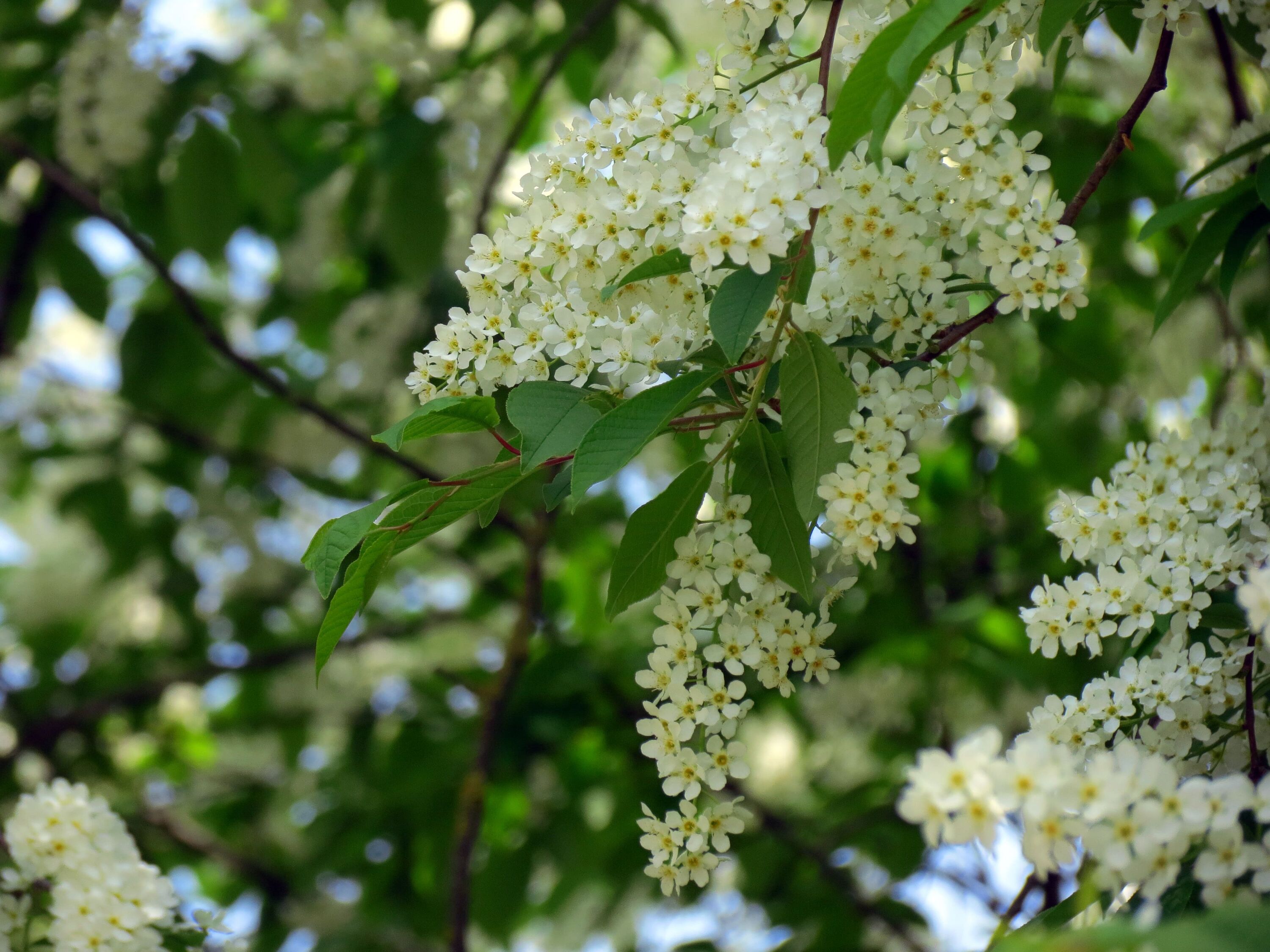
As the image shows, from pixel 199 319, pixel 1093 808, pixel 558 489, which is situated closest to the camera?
pixel 1093 808

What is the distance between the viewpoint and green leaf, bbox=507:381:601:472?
3.42 feet

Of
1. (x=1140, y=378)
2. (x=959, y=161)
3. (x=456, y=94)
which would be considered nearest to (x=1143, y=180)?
(x=1140, y=378)

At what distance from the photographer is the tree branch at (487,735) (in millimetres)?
2137

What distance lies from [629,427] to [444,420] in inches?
7.1

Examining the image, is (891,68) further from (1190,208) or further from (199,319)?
(199,319)

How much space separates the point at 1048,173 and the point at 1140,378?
1.08 m

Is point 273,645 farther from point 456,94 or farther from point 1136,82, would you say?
point 1136,82

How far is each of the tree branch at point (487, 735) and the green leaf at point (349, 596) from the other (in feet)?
3.76

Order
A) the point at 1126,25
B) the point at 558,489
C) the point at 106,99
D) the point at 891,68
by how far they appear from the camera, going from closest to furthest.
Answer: the point at 891,68 < the point at 558,489 < the point at 1126,25 < the point at 106,99

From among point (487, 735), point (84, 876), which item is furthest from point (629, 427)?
point (487, 735)

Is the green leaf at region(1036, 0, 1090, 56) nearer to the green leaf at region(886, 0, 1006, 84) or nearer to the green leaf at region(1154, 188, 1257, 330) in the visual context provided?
the green leaf at region(886, 0, 1006, 84)

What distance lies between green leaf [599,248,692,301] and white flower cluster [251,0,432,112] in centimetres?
237

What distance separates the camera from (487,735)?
7.48ft

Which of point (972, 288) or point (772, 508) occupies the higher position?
point (972, 288)
